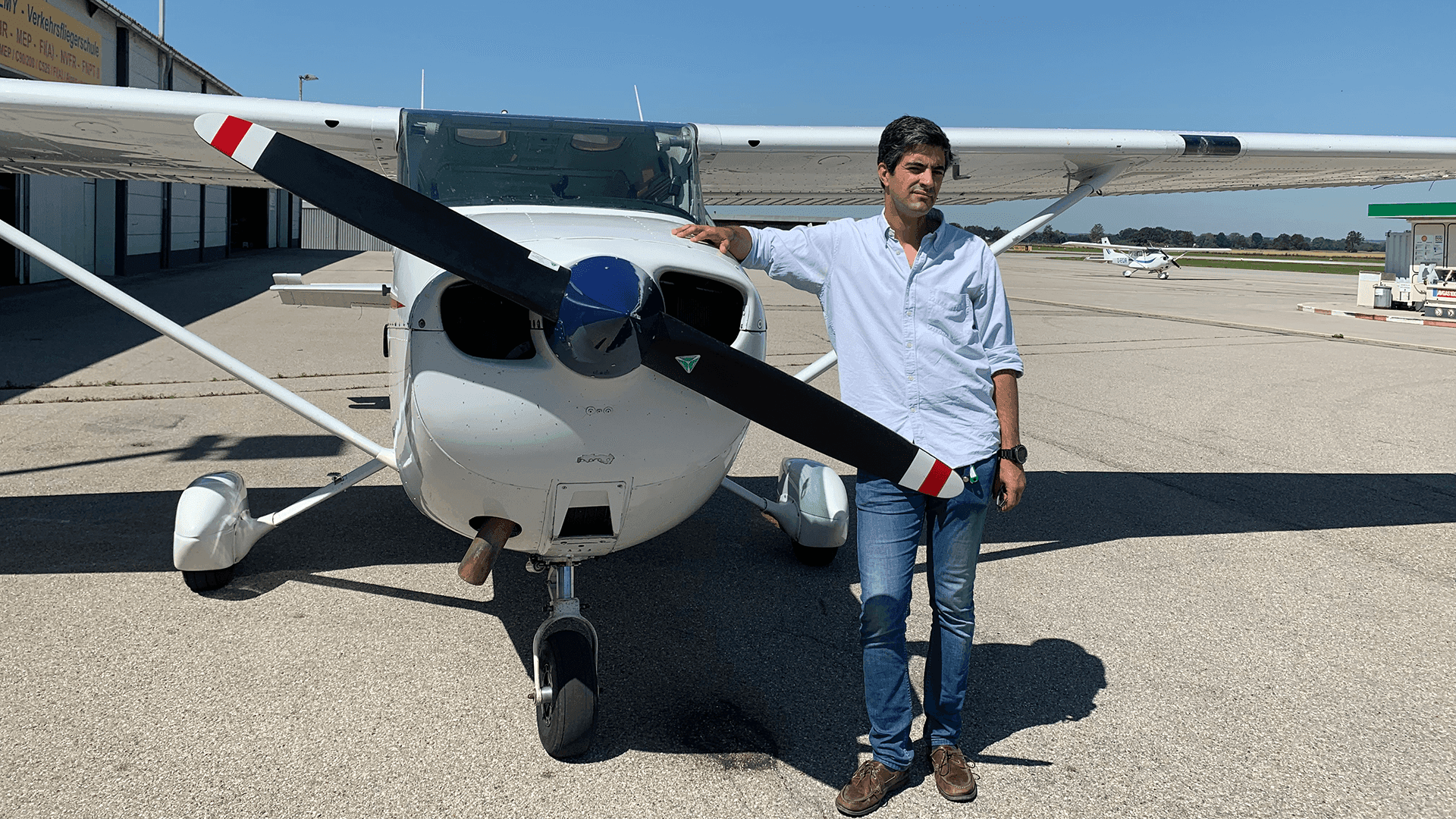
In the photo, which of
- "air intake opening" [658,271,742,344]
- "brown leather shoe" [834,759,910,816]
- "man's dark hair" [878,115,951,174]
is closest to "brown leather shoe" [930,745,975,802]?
"brown leather shoe" [834,759,910,816]

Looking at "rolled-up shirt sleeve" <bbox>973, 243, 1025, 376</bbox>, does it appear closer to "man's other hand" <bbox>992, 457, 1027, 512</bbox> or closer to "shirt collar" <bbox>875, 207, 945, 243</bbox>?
"shirt collar" <bbox>875, 207, 945, 243</bbox>

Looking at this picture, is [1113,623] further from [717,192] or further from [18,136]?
[18,136]

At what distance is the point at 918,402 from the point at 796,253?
1.88 feet

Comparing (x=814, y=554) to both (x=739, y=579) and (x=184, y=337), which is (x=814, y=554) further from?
(x=184, y=337)

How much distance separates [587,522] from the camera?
9.10 feet

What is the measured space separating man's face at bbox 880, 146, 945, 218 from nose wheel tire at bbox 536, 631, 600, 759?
5.27ft

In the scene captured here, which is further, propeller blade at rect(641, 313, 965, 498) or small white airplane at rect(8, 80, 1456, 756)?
propeller blade at rect(641, 313, 965, 498)

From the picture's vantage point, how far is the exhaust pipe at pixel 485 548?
2746mm

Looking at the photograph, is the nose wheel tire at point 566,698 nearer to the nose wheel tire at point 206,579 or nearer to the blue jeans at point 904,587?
the blue jeans at point 904,587

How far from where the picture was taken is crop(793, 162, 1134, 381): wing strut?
4.64 m

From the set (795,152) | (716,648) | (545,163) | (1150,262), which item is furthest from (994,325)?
(1150,262)

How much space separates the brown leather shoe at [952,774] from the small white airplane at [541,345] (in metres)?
0.81

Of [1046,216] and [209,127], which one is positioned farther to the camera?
[1046,216]

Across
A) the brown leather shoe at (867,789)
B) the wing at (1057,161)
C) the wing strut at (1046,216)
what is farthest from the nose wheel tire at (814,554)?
the wing at (1057,161)
